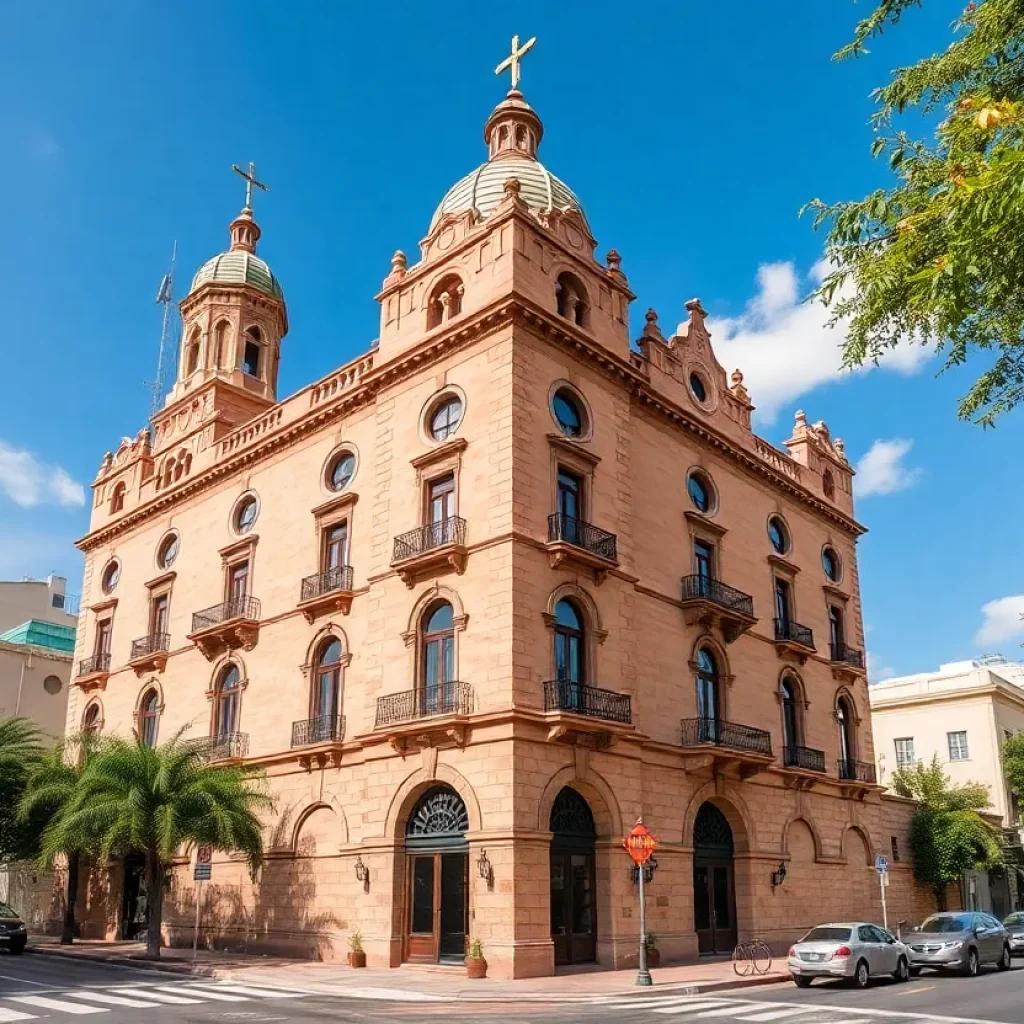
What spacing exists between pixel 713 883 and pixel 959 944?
714 cm

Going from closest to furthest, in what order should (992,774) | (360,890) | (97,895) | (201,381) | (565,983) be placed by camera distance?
(565,983) → (360,890) → (97,895) → (201,381) → (992,774)

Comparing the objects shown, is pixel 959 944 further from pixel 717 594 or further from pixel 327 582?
pixel 327 582

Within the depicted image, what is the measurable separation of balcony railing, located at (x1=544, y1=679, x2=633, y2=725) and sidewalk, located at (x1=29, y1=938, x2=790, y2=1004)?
5891 millimetres

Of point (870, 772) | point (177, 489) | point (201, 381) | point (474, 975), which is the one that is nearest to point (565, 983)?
point (474, 975)

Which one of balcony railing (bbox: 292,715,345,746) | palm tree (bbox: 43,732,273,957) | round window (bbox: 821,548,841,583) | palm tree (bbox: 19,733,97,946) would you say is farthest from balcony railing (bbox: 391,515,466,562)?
round window (bbox: 821,548,841,583)

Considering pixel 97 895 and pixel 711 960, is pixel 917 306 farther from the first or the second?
pixel 97 895

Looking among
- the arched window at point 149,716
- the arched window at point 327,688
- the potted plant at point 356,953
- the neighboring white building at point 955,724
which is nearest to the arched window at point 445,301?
the arched window at point 327,688

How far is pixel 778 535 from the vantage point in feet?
125

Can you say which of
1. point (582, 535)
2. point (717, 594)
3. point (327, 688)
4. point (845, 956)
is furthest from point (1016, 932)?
point (327, 688)

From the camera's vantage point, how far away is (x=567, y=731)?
24500 millimetres

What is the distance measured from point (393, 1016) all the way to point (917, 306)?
1341 cm

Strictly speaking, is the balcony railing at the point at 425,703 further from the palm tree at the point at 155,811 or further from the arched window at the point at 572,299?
the arched window at the point at 572,299

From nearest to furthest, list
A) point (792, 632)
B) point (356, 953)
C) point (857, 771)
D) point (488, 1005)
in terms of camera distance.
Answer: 1. point (488, 1005)
2. point (356, 953)
3. point (792, 632)
4. point (857, 771)

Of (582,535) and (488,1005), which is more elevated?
(582,535)
